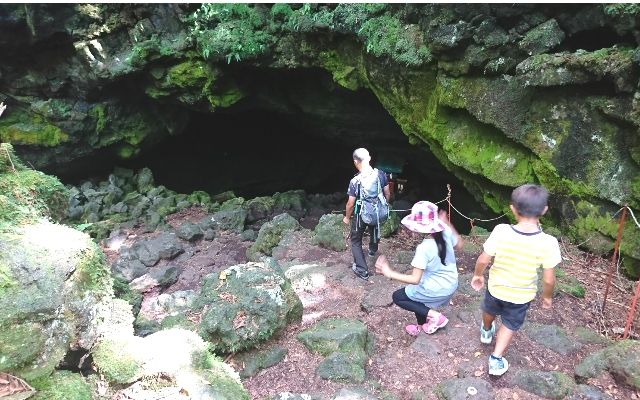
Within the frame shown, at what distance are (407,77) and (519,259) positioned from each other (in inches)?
218

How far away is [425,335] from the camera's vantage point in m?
4.41

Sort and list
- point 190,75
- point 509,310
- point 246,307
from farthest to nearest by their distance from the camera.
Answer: point 190,75 < point 246,307 < point 509,310

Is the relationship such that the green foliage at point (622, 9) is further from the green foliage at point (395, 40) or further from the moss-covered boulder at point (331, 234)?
the moss-covered boulder at point (331, 234)

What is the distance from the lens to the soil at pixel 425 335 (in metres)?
3.89

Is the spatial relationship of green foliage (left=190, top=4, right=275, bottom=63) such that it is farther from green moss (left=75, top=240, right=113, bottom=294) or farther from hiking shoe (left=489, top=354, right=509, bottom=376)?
hiking shoe (left=489, top=354, right=509, bottom=376)

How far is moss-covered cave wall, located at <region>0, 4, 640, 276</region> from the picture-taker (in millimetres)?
5797

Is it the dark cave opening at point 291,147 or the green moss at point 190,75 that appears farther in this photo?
the dark cave opening at point 291,147

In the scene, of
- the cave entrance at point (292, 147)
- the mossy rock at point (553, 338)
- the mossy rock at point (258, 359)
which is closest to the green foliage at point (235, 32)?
the cave entrance at point (292, 147)

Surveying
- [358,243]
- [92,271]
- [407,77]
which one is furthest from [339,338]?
[407,77]

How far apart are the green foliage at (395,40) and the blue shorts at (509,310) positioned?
16.3ft

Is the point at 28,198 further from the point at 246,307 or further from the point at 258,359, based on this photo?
the point at 258,359

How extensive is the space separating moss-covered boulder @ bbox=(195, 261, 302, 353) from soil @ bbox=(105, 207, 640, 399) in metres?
0.21

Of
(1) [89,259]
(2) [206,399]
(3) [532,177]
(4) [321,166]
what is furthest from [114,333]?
(4) [321,166]

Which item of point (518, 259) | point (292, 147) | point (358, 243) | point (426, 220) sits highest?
point (426, 220)
